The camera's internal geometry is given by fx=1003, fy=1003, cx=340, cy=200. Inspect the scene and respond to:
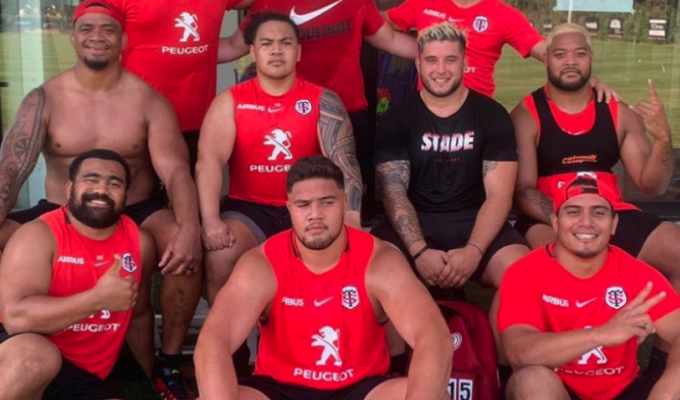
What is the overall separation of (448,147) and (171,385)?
Result: 1614 mm

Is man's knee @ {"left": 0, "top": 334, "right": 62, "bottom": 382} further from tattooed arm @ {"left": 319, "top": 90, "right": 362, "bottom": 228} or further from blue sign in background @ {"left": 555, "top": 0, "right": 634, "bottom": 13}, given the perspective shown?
blue sign in background @ {"left": 555, "top": 0, "right": 634, "bottom": 13}

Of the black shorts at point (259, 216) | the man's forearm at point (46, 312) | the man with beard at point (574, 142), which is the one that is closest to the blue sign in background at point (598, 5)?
the man with beard at point (574, 142)

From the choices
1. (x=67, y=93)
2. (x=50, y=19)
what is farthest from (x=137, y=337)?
(x=50, y=19)

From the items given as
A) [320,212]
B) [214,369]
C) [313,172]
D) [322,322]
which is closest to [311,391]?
[322,322]

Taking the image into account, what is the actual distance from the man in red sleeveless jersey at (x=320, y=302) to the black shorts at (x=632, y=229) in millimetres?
1296

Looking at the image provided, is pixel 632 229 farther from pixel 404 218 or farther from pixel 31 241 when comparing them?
pixel 31 241

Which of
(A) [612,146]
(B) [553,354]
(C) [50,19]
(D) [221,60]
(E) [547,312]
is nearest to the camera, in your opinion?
(B) [553,354]

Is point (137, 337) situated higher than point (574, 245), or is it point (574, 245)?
point (574, 245)

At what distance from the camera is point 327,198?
11.8ft

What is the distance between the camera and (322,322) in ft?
11.9

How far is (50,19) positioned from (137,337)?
9.88ft

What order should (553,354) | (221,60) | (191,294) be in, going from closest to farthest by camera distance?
(553,354), (191,294), (221,60)

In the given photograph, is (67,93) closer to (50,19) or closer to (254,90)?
(254,90)

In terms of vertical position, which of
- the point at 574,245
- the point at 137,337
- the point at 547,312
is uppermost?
the point at 574,245
